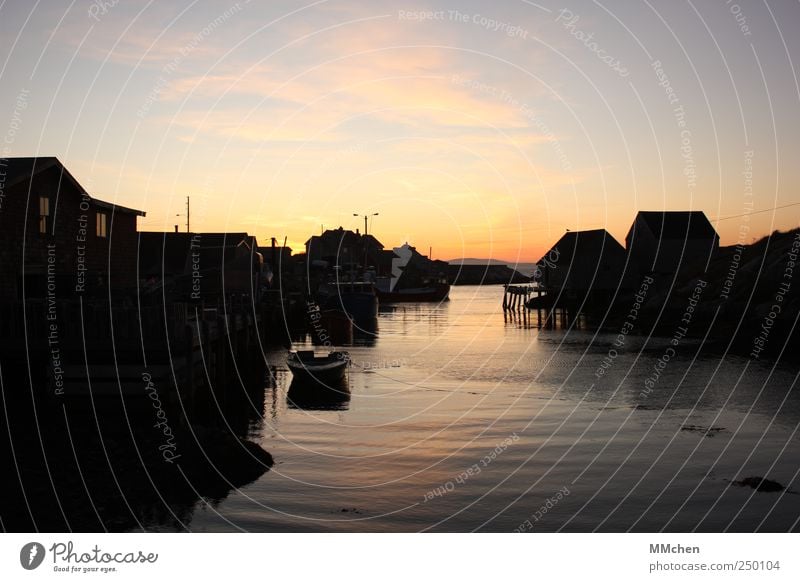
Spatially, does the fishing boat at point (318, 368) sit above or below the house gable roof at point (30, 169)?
below

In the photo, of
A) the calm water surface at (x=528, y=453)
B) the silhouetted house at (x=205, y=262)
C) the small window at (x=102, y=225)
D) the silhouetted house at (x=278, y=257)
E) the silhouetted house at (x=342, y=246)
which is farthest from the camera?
the silhouetted house at (x=342, y=246)

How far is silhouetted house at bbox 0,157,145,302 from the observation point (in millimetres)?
35219

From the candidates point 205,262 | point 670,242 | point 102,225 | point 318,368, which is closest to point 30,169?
point 102,225

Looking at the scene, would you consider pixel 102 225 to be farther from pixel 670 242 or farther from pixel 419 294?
pixel 419 294

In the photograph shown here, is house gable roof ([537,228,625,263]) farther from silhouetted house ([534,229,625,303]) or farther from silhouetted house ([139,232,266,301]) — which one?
silhouetted house ([139,232,266,301])

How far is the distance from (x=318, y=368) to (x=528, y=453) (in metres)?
14.5

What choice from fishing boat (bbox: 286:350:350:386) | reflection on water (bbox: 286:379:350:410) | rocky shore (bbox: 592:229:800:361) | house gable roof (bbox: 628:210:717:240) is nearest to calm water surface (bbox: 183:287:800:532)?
reflection on water (bbox: 286:379:350:410)

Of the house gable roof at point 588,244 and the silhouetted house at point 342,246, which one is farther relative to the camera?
the silhouetted house at point 342,246

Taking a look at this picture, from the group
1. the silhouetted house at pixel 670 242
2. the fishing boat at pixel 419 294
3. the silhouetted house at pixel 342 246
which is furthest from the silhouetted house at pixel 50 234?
the fishing boat at pixel 419 294

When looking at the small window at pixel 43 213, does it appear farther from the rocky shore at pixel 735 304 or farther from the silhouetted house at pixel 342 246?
the silhouetted house at pixel 342 246

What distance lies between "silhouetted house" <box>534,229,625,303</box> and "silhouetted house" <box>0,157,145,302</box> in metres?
80.3

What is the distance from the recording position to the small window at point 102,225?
144 ft

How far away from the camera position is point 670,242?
111 metres
